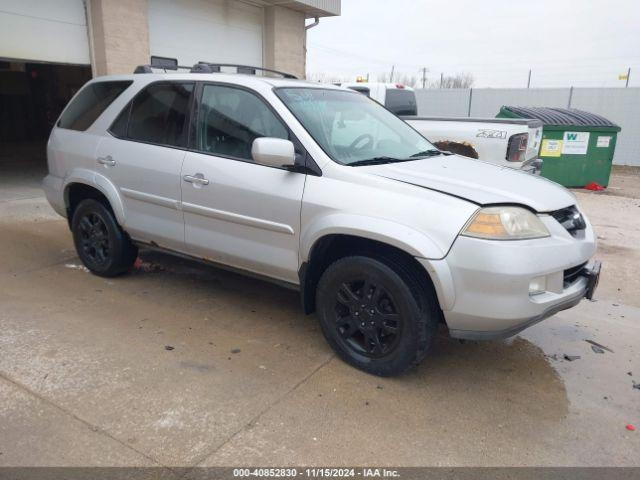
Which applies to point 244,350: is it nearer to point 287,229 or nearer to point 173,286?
point 287,229

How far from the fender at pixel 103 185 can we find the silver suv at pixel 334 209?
12 millimetres

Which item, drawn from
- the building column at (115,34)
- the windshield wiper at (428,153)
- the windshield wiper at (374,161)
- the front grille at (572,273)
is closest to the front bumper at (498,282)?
the front grille at (572,273)

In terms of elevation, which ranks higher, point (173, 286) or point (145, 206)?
Answer: point (145, 206)

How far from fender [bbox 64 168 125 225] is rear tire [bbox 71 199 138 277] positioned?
18 centimetres

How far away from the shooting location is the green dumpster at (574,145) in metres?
11.2

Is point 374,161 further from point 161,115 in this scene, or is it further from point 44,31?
point 44,31

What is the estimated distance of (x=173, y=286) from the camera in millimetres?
4855

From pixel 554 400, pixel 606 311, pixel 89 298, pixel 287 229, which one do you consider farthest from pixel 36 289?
pixel 606 311

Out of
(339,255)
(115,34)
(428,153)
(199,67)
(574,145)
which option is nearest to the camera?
(339,255)

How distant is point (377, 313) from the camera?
3.22 meters

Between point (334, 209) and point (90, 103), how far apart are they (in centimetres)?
298

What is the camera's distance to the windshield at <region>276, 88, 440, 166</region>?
358cm

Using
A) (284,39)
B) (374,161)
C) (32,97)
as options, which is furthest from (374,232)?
(32,97)

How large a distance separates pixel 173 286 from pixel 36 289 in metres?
1.19
